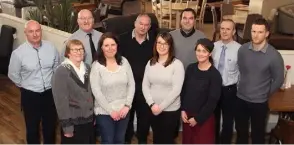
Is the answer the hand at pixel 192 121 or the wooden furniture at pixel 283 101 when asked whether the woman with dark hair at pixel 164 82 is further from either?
the wooden furniture at pixel 283 101

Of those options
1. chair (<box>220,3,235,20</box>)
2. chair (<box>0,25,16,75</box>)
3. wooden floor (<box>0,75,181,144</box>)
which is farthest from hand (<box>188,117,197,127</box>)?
chair (<box>220,3,235,20</box>)

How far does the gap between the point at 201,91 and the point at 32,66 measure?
148 centimetres

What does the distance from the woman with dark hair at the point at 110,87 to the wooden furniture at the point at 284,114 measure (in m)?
1.30

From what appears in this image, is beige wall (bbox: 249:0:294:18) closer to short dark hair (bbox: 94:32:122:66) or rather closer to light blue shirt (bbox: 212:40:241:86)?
light blue shirt (bbox: 212:40:241:86)

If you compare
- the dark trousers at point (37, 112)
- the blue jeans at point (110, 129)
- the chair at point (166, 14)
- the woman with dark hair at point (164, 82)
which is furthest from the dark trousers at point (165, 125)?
the chair at point (166, 14)

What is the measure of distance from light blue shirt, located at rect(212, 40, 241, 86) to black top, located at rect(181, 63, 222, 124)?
A: 37 centimetres

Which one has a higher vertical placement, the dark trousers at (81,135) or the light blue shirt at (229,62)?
the light blue shirt at (229,62)

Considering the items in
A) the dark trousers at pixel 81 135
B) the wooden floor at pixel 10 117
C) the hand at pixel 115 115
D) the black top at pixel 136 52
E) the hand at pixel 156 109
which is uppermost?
the black top at pixel 136 52

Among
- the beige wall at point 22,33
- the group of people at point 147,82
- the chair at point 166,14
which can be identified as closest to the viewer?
the group of people at point 147,82

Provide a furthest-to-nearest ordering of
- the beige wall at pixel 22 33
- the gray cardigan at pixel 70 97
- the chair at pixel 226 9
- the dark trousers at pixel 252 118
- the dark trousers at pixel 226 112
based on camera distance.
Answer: the chair at pixel 226 9, the beige wall at pixel 22 33, the dark trousers at pixel 226 112, the dark trousers at pixel 252 118, the gray cardigan at pixel 70 97

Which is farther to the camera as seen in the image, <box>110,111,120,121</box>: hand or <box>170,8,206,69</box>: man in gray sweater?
<box>170,8,206,69</box>: man in gray sweater

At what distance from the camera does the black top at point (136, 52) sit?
3.53m

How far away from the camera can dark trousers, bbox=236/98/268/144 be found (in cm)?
337

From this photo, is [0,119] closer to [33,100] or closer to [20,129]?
[20,129]
